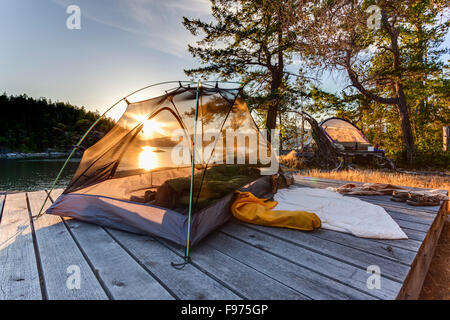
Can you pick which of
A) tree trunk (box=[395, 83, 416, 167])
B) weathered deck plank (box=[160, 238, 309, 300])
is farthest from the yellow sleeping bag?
tree trunk (box=[395, 83, 416, 167])

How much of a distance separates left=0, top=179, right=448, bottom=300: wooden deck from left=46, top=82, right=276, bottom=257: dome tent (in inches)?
6.3

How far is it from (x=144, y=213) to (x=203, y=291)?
0.89 meters

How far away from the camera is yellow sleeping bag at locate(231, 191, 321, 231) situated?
6.09ft

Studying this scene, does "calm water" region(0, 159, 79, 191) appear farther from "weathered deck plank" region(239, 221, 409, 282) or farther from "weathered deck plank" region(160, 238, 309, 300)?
"weathered deck plank" region(239, 221, 409, 282)

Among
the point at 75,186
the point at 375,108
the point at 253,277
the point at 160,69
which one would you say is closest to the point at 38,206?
the point at 75,186

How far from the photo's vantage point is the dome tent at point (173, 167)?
5.76ft

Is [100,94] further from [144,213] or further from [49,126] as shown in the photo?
[49,126]

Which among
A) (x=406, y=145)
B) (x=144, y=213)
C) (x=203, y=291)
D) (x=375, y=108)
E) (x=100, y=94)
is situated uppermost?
(x=375, y=108)

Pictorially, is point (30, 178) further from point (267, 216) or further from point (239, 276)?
point (239, 276)

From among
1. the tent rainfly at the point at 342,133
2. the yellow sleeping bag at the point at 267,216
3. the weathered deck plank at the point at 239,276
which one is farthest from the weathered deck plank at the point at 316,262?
the tent rainfly at the point at 342,133

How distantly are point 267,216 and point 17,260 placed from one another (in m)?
1.90

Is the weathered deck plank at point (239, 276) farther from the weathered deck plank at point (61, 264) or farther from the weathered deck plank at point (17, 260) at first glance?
the weathered deck plank at point (17, 260)

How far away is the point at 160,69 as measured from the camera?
4270 mm

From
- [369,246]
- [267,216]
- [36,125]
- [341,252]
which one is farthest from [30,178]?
[36,125]
